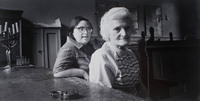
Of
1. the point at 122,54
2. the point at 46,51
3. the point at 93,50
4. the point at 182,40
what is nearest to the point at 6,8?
the point at 46,51

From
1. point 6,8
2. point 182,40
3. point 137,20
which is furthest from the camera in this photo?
point 182,40

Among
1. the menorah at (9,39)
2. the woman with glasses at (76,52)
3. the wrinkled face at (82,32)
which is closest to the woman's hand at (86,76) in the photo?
the woman with glasses at (76,52)

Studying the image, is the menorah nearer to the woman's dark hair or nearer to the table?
the table

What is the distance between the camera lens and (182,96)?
125 cm

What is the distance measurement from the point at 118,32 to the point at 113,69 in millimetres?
187

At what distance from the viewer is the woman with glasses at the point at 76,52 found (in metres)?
1.06

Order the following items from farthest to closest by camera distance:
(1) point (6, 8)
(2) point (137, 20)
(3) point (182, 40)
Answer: (3) point (182, 40) → (2) point (137, 20) → (1) point (6, 8)

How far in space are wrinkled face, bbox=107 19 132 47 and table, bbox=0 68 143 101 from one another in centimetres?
28

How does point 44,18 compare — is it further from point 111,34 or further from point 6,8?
point 111,34

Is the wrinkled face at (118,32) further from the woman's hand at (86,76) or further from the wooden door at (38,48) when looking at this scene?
the wooden door at (38,48)

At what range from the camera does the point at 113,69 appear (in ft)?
3.37

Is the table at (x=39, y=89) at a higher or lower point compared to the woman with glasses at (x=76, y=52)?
lower

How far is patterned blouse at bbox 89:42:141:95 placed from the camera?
100cm

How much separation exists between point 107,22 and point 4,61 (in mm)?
600
